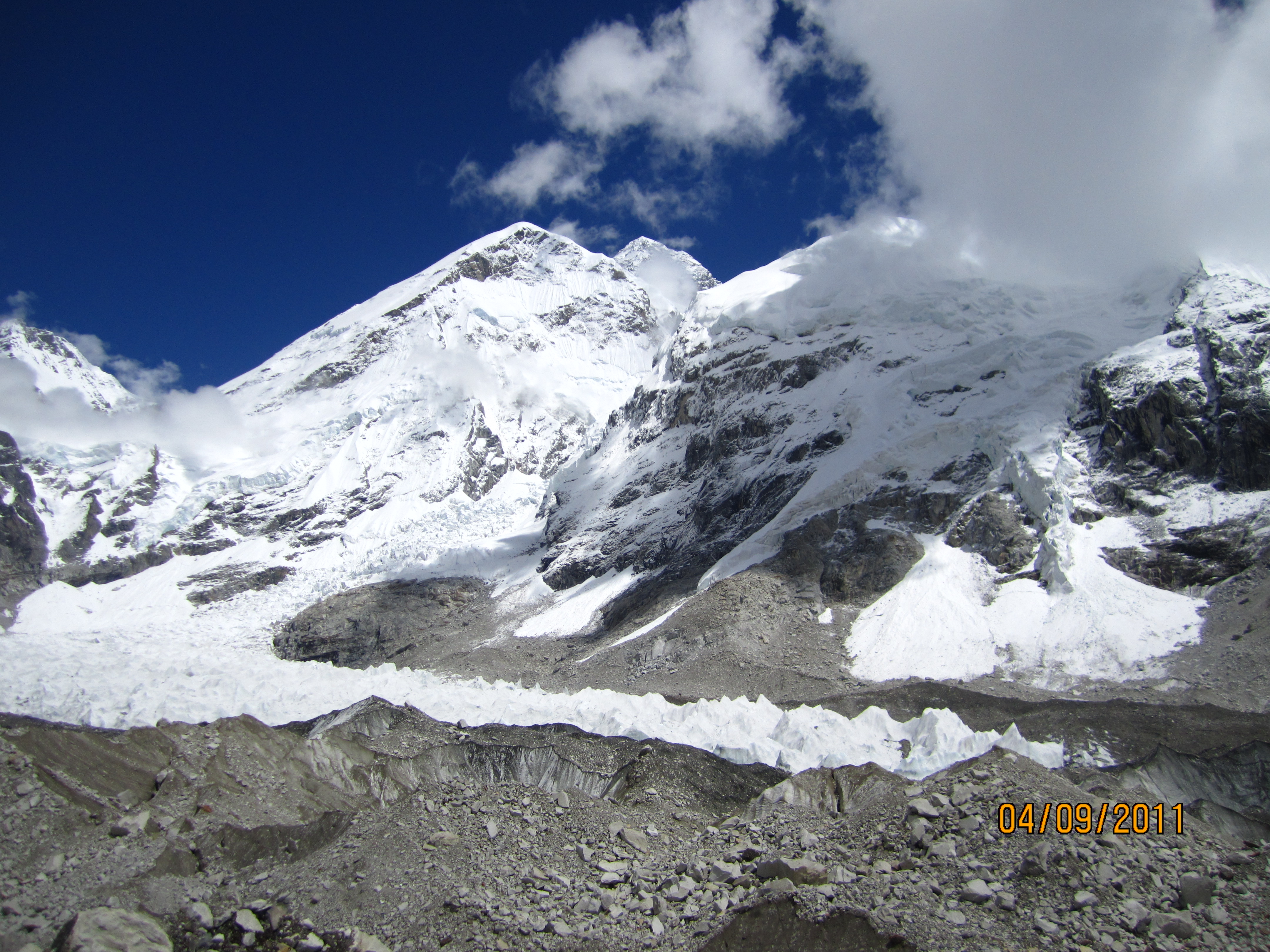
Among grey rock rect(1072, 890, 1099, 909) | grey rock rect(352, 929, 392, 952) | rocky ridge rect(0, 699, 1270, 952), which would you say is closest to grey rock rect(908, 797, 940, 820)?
rocky ridge rect(0, 699, 1270, 952)

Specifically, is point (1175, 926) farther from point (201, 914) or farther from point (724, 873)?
point (201, 914)

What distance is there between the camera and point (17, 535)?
330 feet

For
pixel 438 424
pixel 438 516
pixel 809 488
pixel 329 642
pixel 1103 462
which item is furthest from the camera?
pixel 438 424

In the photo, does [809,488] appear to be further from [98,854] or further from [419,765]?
[98,854]

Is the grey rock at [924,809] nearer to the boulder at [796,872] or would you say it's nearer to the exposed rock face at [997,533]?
the boulder at [796,872]

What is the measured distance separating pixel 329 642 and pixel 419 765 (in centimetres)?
6781

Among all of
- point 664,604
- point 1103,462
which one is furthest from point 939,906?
point 1103,462

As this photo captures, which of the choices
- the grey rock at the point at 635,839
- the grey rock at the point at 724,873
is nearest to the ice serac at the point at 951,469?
the grey rock at the point at 635,839

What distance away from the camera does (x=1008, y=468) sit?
5091 centimetres

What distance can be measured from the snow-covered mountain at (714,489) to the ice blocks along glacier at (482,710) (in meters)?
13.3
